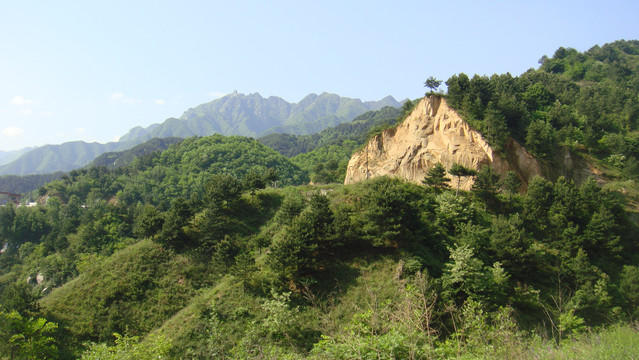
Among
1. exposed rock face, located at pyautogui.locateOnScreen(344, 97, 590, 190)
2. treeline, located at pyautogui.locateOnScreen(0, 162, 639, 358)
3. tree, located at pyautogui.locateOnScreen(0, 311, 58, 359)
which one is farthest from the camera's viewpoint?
exposed rock face, located at pyautogui.locateOnScreen(344, 97, 590, 190)

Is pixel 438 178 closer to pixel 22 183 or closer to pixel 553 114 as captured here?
pixel 553 114

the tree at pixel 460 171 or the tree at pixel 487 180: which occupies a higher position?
the tree at pixel 460 171

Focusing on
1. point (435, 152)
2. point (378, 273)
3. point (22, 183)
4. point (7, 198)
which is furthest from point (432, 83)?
point (22, 183)

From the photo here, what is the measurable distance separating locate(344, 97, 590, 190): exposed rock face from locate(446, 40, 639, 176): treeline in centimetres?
119

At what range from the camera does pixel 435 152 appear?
96.9ft

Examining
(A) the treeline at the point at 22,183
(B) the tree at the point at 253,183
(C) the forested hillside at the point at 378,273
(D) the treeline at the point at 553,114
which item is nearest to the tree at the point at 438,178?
(C) the forested hillside at the point at 378,273

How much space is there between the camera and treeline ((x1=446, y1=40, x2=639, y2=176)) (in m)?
28.0

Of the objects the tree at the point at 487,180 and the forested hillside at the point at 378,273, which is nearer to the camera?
the forested hillside at the point at 378,273

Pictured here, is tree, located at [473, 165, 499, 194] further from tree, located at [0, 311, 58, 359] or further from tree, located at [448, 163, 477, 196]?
tree, located at [0, 311, 58, 359]

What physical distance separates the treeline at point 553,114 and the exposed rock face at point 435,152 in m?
1.19

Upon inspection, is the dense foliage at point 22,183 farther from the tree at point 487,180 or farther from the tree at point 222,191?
the tree at point 487,180

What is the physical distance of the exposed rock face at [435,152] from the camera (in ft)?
90.1

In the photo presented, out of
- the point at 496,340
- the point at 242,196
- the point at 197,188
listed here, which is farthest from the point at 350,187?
the point at 197,188

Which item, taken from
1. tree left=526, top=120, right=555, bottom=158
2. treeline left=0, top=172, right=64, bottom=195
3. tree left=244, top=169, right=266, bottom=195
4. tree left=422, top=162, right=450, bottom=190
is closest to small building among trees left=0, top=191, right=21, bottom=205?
treeline left=0, top=172, right=64, bottom=195
